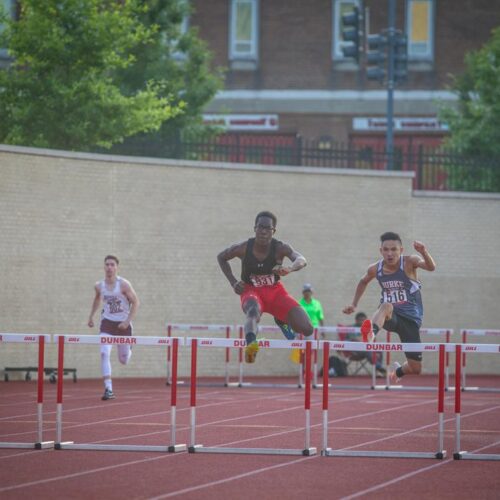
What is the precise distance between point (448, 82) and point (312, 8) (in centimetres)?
528

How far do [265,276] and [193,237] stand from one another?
14281 millimetres

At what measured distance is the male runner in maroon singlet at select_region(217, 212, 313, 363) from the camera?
14750 mm

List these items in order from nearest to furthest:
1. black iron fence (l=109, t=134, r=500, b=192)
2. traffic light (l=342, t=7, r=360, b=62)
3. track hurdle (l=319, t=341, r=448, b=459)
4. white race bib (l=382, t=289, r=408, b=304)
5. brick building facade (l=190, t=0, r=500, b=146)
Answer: track hurdle (l=319, t=341, r=448, b=459)
white race bib (l=382, t=289, r=408, b=304)
traffic light (l=342, t=7, r=360, b=62)
black iron fence (l=109, t=134, r=500, b=192)
brick building facade (l=190, t=0, r=500, b=146)

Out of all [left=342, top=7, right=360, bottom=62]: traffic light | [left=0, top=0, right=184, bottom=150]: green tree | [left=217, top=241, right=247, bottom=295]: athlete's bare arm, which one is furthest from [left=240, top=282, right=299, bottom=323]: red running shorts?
[left=342, top=7, right=360, bottom=62]: traffic light

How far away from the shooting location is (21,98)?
94.6 ft

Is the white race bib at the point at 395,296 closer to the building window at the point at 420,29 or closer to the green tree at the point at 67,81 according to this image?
the green tree at the point at 67,81

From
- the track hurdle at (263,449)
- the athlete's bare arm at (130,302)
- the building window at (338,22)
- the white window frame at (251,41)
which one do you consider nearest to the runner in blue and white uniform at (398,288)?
the track hurdle at (263,449)

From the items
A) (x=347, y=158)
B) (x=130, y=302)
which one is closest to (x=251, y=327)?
(x=130, y=302)

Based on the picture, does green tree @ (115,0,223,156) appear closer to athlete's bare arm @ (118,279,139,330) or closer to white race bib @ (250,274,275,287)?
athlete's bare arm @ (118,279,139,330)

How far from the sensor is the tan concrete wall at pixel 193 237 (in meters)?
26.7

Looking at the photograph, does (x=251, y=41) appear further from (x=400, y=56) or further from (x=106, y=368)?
(x=106, y=368)

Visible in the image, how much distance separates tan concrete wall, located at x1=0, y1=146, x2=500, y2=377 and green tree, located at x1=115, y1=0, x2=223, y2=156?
4.00 meters

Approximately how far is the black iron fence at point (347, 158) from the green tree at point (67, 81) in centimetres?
86

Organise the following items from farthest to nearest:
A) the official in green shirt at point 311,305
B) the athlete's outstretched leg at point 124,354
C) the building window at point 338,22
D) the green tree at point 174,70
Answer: the building window at point 338,22 → the green tree at point 174,70 → the official in green shirt at point 311,305 → the athlete's outstretched leg at point 124,354
